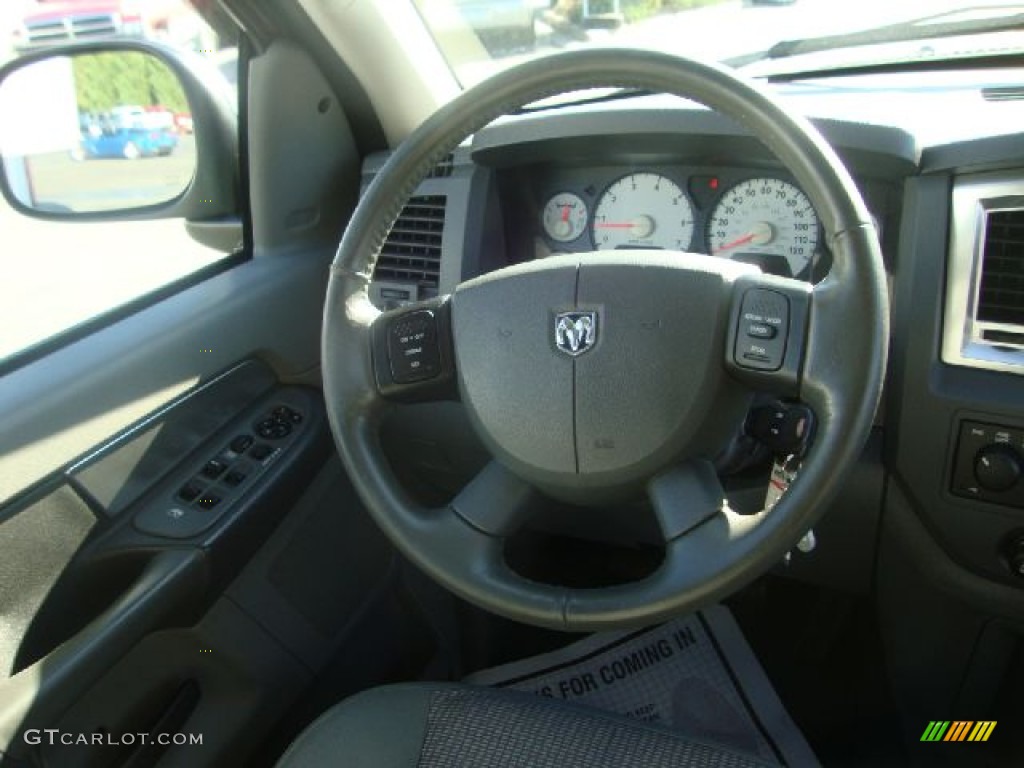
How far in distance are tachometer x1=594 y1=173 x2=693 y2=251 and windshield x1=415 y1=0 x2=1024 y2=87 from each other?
0.75 ft

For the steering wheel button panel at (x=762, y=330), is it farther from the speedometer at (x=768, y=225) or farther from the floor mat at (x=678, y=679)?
the floor mat at (x=678, y=679)

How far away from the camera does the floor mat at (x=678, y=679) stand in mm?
1891

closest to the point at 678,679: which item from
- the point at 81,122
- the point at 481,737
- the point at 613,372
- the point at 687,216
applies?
the point at 481,737

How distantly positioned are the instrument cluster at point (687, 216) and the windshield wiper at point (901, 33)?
1.60 ft

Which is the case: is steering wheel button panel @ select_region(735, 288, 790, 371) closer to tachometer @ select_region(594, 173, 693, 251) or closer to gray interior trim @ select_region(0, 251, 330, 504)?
tachometer @ select_region(594, 173, 693, 251)

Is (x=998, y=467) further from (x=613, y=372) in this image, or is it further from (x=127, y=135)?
(x=127, y=135)

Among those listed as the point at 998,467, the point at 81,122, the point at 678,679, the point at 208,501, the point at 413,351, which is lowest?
the point at 678,679

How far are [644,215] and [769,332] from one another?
0.62 metres

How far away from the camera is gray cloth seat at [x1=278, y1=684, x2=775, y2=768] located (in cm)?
122

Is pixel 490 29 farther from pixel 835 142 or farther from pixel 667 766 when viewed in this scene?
pixel 667 766

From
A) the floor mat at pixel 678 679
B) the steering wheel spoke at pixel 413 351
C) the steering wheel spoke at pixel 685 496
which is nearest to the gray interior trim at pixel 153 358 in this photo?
the steering wheel spoke at pixel 413 351

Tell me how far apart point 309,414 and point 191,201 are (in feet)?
1.57

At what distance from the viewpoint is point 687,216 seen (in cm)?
161

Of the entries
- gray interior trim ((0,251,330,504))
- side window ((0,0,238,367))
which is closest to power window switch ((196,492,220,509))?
gray interior trim ((0,251,330,504))
